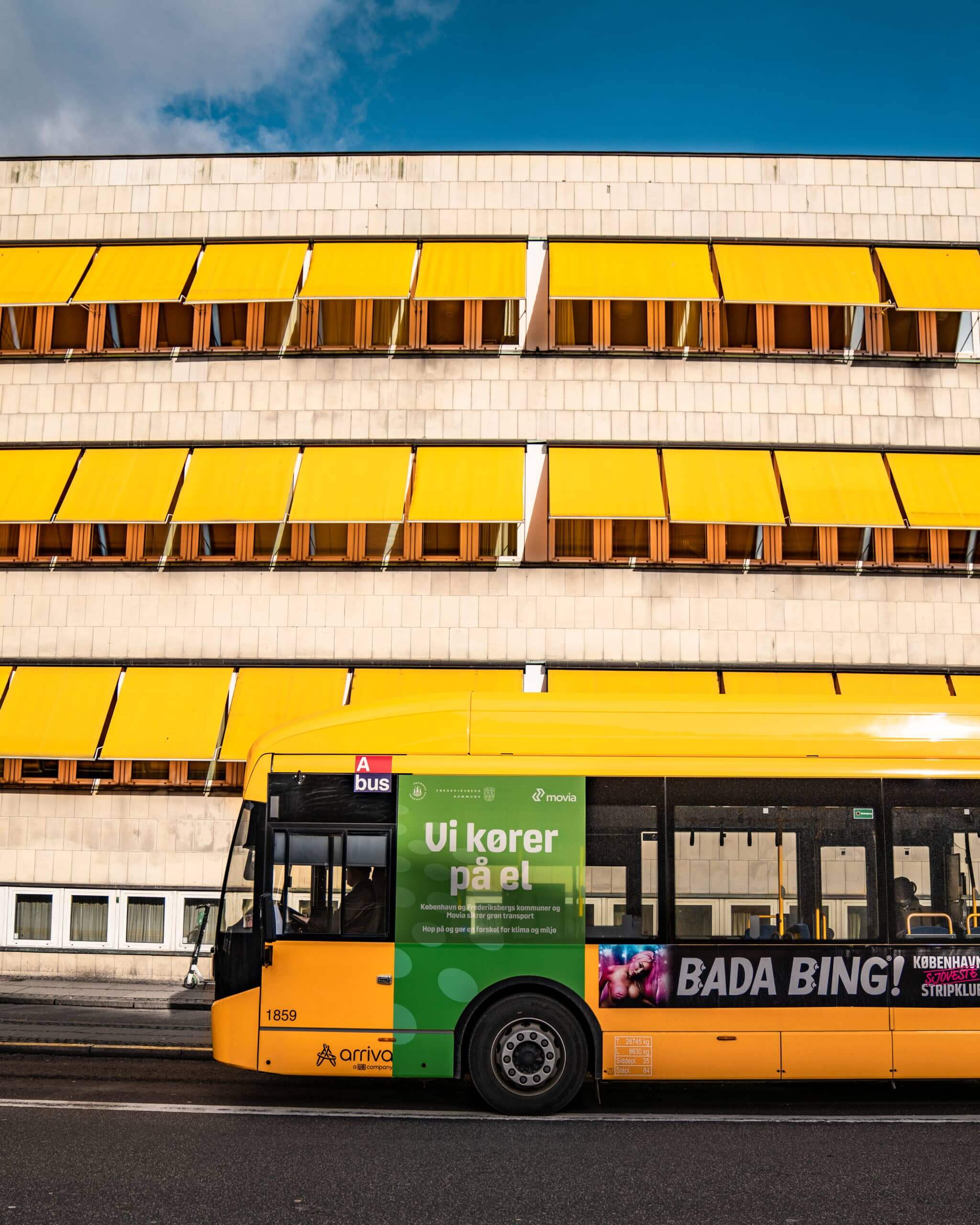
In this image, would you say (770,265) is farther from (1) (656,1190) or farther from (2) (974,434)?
(1) (656,1190)

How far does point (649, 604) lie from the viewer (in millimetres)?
18453

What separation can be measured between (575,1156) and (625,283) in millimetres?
14337

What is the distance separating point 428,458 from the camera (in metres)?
18.6

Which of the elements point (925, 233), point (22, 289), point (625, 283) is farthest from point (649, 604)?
point (22, 289)

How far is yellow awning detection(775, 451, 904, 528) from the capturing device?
17.9 m

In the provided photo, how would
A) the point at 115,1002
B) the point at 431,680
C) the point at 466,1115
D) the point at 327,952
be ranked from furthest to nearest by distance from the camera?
the point at 431,680 < the point at 115,1002 < the point at 327,952 < the point at 466,1115

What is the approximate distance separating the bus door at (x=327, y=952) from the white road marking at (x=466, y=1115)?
12.6 inches

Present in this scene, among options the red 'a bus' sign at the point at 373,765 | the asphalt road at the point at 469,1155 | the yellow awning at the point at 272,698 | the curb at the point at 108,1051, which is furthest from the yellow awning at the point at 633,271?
the asphalt road at the point at 469,1155

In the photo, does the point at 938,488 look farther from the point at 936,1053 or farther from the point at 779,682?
the point at 936,1053

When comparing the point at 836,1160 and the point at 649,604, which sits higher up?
the point at 649,604

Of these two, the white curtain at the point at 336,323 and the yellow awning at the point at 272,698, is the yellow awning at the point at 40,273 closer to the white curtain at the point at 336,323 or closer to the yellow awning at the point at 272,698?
the white curtain at the point at 336,323

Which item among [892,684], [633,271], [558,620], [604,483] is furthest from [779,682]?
[633,271]

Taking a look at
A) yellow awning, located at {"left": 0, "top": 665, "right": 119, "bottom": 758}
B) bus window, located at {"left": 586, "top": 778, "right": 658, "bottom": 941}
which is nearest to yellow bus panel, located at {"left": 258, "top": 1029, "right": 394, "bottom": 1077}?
bus window, located at {"left": 586, "top": 778, "right": 658, "bottom": 941}

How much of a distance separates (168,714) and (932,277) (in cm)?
1417
